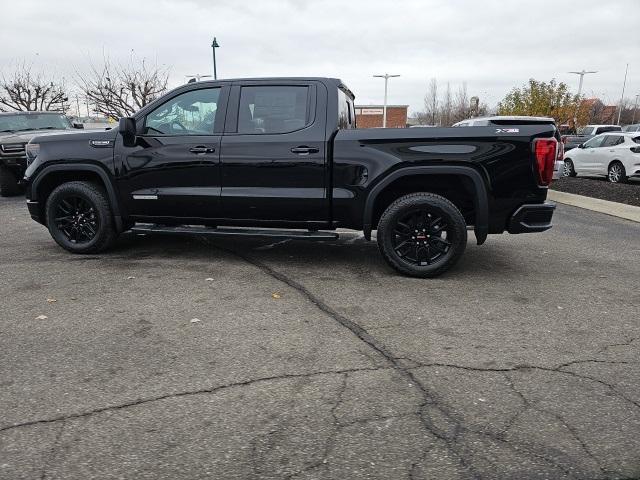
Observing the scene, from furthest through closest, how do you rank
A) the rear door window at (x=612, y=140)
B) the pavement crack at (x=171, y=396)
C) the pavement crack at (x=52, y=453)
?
the rear door window at (x=612, y=140), the pavement crack at (x=171, y=396), the pavement crack at (x=52, y=453)

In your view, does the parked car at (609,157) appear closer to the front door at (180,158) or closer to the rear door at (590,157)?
the rear door at (590,157)

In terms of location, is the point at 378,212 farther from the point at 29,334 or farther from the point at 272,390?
the point at 29,334

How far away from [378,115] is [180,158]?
2609 inches

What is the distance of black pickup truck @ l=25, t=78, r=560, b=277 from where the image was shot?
4965mm

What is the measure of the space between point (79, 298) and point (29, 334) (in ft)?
2.61

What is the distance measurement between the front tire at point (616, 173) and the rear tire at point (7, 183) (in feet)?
52.7

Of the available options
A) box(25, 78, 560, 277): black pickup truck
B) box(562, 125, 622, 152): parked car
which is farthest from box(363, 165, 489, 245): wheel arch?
box(562, 125, 622, 152): parked car

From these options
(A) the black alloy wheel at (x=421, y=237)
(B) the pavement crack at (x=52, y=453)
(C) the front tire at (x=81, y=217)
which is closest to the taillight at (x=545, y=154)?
(A) the black alloy wheel at (x=421, y=237)

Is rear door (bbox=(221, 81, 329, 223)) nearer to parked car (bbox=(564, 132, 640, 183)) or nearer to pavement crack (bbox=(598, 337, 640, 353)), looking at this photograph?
pavement crack (bbox=(598, 337, 640, 353))

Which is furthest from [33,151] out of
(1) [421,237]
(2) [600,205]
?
(2) [600,205]

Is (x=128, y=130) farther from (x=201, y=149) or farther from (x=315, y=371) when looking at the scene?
(x=315, y=371)

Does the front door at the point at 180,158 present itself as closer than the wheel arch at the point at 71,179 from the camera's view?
Yes

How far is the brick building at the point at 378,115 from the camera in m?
65.1

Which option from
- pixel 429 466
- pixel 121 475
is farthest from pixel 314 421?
pixel 121 475
